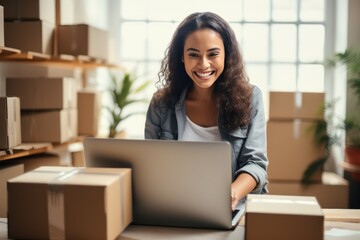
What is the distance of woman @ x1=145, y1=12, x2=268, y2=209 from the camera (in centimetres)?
173

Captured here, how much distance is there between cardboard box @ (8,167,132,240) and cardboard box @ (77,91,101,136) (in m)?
2.14

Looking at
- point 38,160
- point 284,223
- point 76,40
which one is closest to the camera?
point 284,223

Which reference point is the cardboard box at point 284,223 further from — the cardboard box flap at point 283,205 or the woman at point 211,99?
the woman at point 211,99

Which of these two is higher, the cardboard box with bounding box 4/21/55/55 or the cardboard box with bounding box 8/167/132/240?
the cardboard box with bounding box 4/21/55/55

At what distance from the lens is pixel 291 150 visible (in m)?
3.61

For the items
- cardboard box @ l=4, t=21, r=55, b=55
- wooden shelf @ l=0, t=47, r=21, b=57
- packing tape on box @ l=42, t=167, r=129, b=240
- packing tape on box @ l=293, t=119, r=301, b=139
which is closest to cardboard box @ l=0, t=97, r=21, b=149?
wooden shelf @ l=0, t=47, r=21, b=57

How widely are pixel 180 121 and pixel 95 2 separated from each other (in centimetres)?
257

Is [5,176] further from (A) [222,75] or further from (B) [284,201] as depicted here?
(B) [284,201]

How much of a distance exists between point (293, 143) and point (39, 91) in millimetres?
1928

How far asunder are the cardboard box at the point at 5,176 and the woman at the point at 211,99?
81 centimetres

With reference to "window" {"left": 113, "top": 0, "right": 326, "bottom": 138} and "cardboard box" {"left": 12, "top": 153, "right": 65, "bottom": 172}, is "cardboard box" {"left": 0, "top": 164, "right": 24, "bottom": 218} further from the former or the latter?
"window" {"left": 113, "top": 0, "right": 326, "bottom": 138}

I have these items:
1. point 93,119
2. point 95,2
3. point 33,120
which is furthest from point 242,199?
point 95,2

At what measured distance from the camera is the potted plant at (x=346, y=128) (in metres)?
3.44

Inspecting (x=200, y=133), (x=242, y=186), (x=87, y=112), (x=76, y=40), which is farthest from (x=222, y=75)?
(x=87, y=112)
